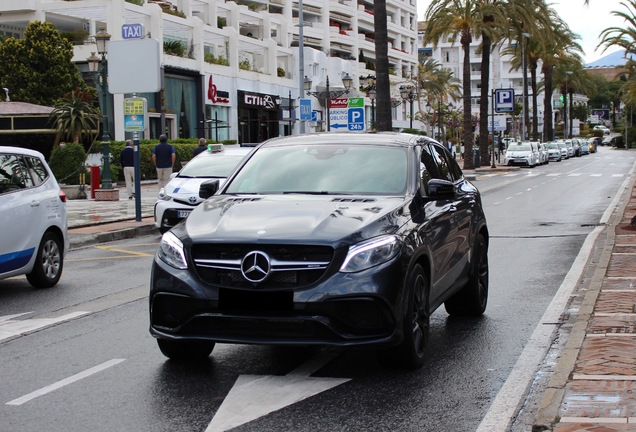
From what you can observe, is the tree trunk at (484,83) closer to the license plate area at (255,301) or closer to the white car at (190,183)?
the white car at (190,183)

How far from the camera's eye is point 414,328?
258 inches

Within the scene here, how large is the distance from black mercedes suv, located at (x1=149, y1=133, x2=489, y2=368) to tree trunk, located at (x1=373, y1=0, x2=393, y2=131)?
20846mm

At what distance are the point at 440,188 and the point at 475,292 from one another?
1827 mm

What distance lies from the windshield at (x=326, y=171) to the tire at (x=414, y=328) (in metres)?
0.91

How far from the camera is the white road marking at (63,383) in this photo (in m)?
6.02

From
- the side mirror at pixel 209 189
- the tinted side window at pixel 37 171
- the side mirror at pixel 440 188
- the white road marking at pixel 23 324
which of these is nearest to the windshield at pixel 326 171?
the side mirror at pixel 440 188

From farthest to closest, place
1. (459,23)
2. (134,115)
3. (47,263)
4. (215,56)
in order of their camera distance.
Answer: (215,56) < (459,23) < (134,115) < (47,263)

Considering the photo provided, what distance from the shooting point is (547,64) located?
81.7 m

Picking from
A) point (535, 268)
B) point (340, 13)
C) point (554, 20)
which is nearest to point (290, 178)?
point (535, 268)

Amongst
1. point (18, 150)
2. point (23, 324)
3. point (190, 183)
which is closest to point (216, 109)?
point (190, 183)

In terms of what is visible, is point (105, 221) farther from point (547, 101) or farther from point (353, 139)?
point (547, 101)

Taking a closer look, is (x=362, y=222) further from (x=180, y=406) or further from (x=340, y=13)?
(x=340, y=13)

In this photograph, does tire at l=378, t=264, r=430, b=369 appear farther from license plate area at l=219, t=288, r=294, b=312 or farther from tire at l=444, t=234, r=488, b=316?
tire at l=444, t=234, r=488, b=316

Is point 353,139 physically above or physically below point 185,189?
above
